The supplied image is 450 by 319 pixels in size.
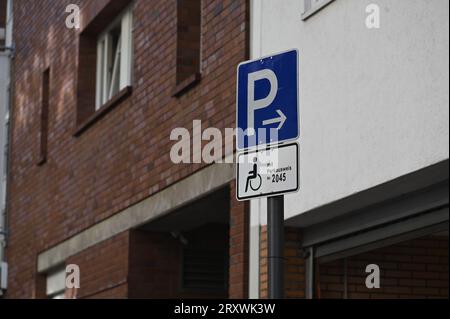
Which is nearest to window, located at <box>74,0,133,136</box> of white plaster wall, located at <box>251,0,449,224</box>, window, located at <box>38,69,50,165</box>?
window, located at <box>38,69,50,165</box>

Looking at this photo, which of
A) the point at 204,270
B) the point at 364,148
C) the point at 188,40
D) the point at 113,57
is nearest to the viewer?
the point at 364,148

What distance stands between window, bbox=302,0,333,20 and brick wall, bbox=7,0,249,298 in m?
0.97

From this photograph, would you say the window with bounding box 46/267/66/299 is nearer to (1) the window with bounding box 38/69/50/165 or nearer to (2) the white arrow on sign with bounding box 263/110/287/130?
(1) the window with bounding box 38/69/50/165

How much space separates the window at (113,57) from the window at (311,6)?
15.8 ft

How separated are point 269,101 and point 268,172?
36cm

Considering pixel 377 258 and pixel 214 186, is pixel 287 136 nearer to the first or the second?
pixel 377 258

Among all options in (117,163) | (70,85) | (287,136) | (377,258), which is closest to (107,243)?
(117,163)

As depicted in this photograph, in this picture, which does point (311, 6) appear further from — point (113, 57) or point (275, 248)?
point (113, 57)

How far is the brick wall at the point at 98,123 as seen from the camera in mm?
12109

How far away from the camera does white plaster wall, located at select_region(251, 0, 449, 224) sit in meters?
8.63

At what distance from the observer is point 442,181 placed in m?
9.02

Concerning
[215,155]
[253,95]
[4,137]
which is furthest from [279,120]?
[4,137]

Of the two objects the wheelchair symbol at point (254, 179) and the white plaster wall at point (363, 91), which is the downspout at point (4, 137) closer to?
the white plaster wall at point (363, 91)

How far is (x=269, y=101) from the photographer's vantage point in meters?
6.50
